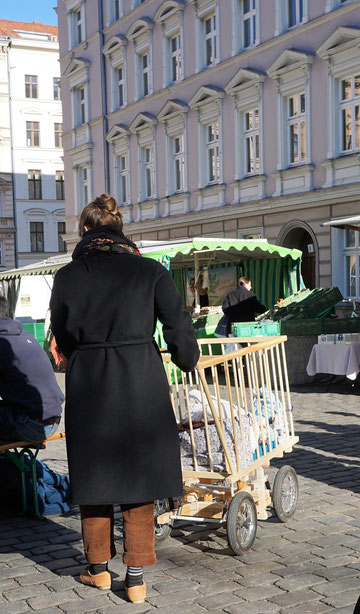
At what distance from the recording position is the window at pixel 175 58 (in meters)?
26.3

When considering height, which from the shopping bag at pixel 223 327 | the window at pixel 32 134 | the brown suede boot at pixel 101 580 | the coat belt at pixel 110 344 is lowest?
the brown suede boot at pixel 101 580

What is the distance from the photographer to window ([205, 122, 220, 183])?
2461 cm

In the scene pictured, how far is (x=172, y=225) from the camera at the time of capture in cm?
2631

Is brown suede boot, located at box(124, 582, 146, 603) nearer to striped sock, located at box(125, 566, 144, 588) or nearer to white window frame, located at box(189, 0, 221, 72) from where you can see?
striped sock, located at box(125, 566, 144, 588)

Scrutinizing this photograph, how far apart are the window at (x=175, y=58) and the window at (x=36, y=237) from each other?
26558mm

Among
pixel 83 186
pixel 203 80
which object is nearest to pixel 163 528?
pixel 203 80

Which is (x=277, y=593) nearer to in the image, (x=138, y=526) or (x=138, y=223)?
(x=138, y=526)

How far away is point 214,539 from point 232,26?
810 inches

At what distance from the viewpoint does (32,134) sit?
5247cm

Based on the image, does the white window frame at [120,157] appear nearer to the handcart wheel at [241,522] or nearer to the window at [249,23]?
the window at [249,23]

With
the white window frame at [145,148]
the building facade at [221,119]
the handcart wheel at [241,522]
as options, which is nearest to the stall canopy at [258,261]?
the building facade at [221,119]

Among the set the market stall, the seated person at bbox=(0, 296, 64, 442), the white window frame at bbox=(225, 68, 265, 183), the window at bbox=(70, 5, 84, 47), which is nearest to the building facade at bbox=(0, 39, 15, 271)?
the window at bbox=(70, 5, 84, 47)

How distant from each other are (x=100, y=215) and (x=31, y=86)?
50.9 m

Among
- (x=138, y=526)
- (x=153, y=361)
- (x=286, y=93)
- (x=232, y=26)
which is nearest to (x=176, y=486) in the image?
(x=138, y=526)
